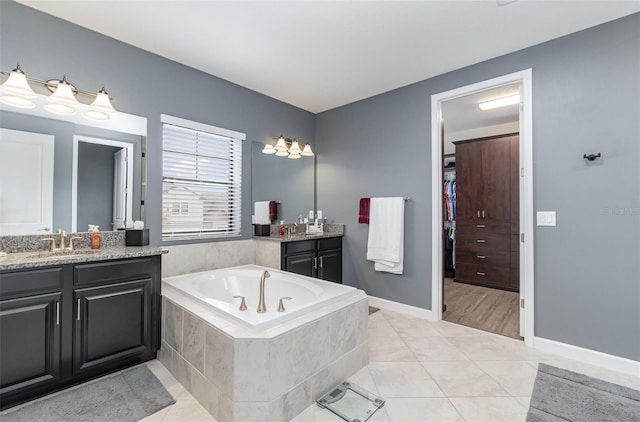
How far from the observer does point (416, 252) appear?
3217 millimetres

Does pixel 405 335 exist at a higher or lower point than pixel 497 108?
lower

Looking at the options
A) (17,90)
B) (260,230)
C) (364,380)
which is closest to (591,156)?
(364,380)

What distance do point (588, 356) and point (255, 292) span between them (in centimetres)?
276

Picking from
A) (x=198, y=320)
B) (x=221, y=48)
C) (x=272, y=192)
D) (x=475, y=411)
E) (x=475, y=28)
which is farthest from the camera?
(x=272, y=192)

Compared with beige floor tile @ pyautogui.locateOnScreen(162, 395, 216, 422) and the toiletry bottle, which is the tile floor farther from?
the toiletry bottle

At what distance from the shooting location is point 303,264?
3.31 m

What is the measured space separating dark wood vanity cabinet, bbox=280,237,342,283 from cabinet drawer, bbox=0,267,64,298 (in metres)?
1.80

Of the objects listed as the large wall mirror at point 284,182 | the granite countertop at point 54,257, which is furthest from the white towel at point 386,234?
the granite countertop at point 54,257

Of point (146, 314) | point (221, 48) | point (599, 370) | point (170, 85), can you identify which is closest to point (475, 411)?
point (599, 370)

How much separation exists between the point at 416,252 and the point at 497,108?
2.26 m

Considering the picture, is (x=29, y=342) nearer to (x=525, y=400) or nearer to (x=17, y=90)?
(x=17, y=90)

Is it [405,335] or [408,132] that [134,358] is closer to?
[405,335]

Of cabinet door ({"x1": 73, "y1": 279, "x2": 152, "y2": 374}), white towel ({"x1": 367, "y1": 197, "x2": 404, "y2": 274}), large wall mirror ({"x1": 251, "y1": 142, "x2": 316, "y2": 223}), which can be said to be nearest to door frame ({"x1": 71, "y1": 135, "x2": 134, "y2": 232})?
cabinet door ({"x1": 73, "y1": 279, "x2": 152, "y2": 374})

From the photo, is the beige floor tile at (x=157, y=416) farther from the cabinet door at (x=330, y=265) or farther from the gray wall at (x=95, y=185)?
the cabinet door at (x=330, y=265)
